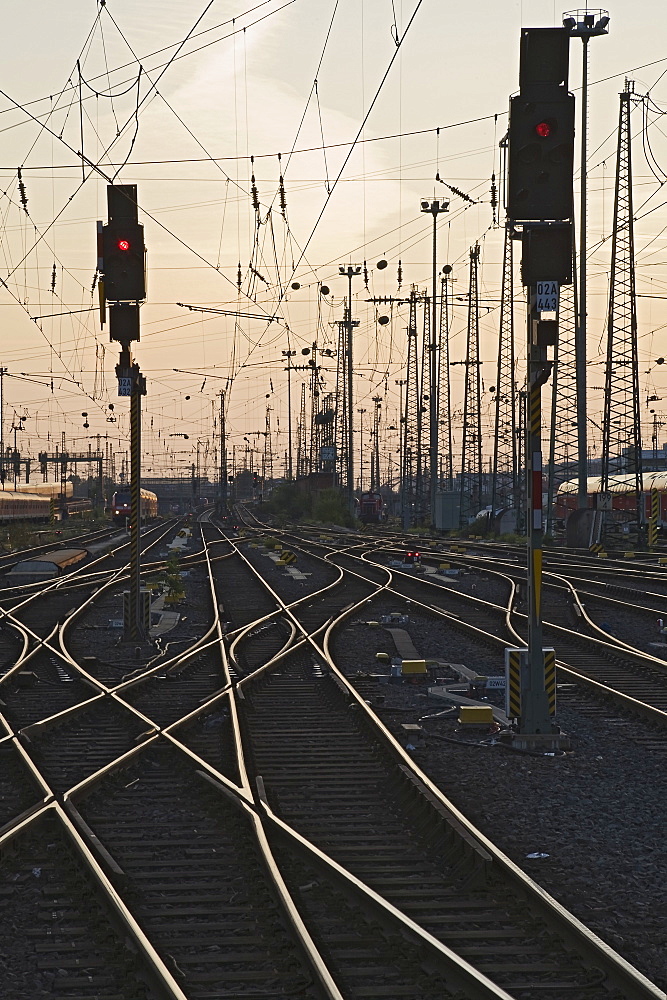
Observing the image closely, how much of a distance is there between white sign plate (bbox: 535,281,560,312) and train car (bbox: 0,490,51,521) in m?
63.3

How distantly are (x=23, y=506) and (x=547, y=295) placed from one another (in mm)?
71408

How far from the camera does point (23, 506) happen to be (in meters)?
78.9

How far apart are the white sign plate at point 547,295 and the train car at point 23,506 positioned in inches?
2493

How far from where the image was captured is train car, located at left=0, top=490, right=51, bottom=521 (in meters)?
72.7

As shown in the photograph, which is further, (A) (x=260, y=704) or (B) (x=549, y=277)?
(A) (x=260, y=704)

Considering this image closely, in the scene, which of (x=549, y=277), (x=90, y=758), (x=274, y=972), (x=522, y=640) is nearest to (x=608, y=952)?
(x=274, y=972)

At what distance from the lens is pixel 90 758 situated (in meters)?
11.0

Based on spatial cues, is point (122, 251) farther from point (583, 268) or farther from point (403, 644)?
point (583, 268)

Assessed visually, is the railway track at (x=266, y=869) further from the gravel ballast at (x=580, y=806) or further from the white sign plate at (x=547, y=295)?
the white sign plate at (x=547, y=295)

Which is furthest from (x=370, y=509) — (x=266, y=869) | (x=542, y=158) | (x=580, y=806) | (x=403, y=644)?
(x=266, y=869)

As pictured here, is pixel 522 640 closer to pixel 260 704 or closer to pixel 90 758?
pixel 260 704

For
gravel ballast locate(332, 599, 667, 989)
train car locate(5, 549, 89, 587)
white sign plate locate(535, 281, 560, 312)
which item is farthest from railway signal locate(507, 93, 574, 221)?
train car locate(5, 549, 89, 587)

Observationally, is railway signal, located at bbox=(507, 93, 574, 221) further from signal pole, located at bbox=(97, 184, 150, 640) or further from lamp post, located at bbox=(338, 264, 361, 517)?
lamp post, located at bbox=(338, 264, 361, 517)

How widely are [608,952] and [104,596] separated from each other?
24517 mm
